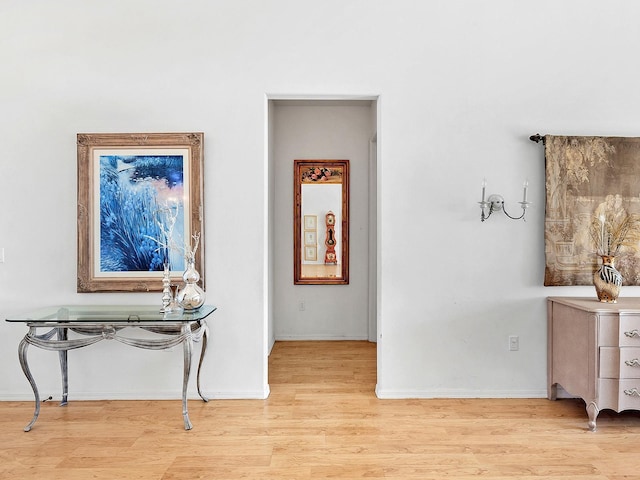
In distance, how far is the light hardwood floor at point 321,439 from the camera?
224 cm

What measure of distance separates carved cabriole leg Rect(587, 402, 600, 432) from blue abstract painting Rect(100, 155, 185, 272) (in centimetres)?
286

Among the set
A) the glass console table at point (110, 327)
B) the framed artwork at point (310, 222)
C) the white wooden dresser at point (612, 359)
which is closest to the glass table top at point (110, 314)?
the glass console table at point (110, 327)

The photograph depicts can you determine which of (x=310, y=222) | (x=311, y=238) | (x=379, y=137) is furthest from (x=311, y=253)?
(x=379, y=137)

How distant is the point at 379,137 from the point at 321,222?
189 cm

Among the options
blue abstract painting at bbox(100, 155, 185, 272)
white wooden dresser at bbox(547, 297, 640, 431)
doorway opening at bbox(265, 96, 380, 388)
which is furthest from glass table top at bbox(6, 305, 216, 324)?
white wooden dresser at bbox(547, 297, 640, 431)

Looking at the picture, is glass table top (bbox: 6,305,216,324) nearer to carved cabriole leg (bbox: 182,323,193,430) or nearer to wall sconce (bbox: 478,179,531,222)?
carved cabriole leg (bbox: 182,323,193,430)

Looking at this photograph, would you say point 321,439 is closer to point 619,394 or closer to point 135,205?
point 619,394

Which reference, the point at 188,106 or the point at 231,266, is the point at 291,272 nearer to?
the point at 231,266

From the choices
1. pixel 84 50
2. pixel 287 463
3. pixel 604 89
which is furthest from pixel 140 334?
pixel 604 89

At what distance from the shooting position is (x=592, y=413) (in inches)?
105

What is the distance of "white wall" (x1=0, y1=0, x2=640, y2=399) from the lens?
10.3 feet

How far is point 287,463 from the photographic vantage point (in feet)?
7.55

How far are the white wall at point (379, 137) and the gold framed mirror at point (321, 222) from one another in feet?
5.79

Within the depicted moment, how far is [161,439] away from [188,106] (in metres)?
2.21
